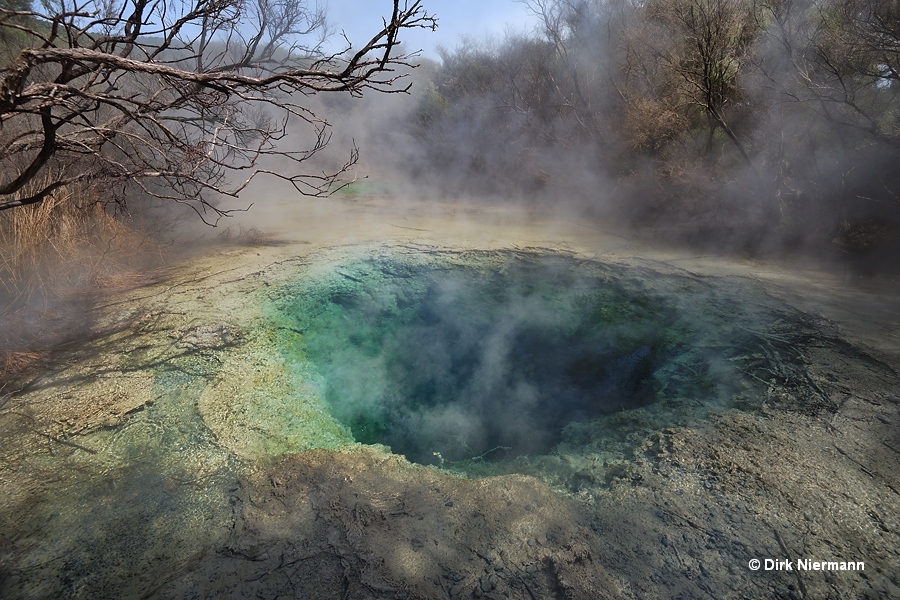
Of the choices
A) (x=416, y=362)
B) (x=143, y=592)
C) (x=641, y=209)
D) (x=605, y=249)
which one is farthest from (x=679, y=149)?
(x=143, y=592)

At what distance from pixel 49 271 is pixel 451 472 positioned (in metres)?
4.10

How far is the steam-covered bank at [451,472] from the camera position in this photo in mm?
1731

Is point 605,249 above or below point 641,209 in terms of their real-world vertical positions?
below

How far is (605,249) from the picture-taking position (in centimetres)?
558

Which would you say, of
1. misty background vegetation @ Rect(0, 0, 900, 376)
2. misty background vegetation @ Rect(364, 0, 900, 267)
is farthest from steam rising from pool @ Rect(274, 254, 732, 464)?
misty background vegetation @ Rect(364, 0, 900, 267)

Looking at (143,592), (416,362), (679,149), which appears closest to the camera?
(143,592)

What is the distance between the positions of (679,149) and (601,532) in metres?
6.95

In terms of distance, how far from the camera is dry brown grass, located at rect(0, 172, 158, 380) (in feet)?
11.1

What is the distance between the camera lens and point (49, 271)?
156 inches

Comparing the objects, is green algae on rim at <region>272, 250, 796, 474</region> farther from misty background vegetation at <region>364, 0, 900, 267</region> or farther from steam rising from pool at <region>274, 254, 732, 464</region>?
misty background vegetation at <region>364, 0, 900, 267</region>

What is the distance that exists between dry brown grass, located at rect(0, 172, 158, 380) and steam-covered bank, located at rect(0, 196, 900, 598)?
0.34 m

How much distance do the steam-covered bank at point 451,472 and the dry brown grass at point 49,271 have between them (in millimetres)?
339

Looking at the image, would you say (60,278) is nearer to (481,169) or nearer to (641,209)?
(641,209)
